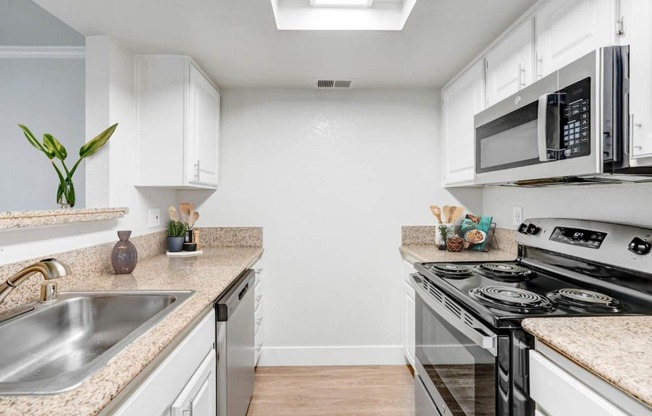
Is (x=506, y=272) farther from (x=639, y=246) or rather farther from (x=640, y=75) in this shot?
(x=640, y=75)

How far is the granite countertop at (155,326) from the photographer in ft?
2.00

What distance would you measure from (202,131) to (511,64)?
1824 mm

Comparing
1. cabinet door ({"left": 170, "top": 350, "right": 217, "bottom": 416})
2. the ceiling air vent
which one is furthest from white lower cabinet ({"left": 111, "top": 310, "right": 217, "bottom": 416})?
the ceiling air vent

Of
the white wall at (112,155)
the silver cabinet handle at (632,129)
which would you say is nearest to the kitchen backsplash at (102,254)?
the white wall at (112,155)

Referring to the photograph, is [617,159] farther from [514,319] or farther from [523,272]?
[523,272]

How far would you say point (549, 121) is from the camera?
1220 millimetres

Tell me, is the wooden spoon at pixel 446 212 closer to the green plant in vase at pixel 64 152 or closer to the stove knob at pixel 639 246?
the stove knob at pixel 639 246

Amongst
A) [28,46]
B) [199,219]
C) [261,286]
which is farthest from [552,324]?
[28,46]

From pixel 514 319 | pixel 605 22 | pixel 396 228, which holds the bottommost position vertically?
pixel 514 319

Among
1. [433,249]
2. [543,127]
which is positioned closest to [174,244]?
[433,249]

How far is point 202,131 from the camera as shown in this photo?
228 centimetres

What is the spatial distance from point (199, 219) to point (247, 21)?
1.52m

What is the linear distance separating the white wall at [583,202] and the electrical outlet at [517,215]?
0.09ft

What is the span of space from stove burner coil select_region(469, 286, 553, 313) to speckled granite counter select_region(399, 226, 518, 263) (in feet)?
2.33
